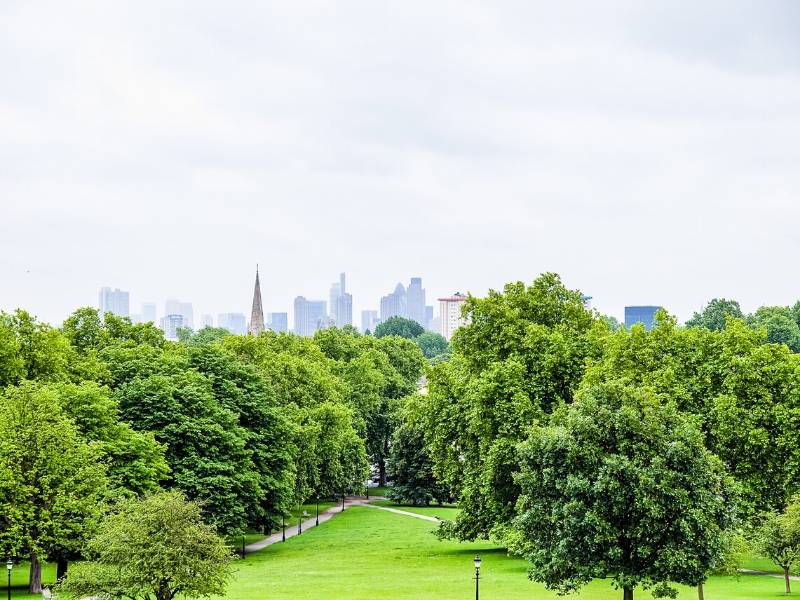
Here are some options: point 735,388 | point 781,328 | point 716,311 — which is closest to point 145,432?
point 735,388

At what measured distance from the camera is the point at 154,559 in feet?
121

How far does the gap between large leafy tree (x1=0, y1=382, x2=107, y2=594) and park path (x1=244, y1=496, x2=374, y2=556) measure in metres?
19.9

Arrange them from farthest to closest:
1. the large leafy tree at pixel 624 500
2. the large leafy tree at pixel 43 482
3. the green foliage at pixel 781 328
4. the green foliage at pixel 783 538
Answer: the green foliage at pixel 781 328, the large leafy tree at pixel 43 482, the green foliage at pixel 783 538, the large leafy tree at pixel 624 500

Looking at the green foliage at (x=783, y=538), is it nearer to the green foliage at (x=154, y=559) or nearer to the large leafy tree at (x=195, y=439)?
the green foliage at (x=154, y=559)

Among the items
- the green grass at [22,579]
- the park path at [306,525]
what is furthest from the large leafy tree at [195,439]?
the green grass at [22,579]

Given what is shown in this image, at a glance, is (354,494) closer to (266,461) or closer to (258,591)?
(266,461)

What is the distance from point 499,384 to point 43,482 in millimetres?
21583

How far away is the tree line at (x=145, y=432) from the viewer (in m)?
45.6

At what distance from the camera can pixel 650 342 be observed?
51.0m

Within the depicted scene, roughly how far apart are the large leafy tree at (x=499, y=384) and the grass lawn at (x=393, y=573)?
11.3 feet

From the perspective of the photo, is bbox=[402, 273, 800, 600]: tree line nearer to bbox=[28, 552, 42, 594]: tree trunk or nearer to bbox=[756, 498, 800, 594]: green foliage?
bbox=[756, 498, 800, 594]: green foliage

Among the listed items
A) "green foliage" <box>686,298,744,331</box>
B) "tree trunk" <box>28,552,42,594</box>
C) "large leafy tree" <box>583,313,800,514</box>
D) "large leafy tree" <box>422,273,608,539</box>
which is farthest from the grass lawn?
"green foliage" <box>686,298,744,331</box>

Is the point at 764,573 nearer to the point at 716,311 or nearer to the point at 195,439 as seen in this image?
the point at 195,439

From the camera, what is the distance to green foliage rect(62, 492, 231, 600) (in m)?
37.0
